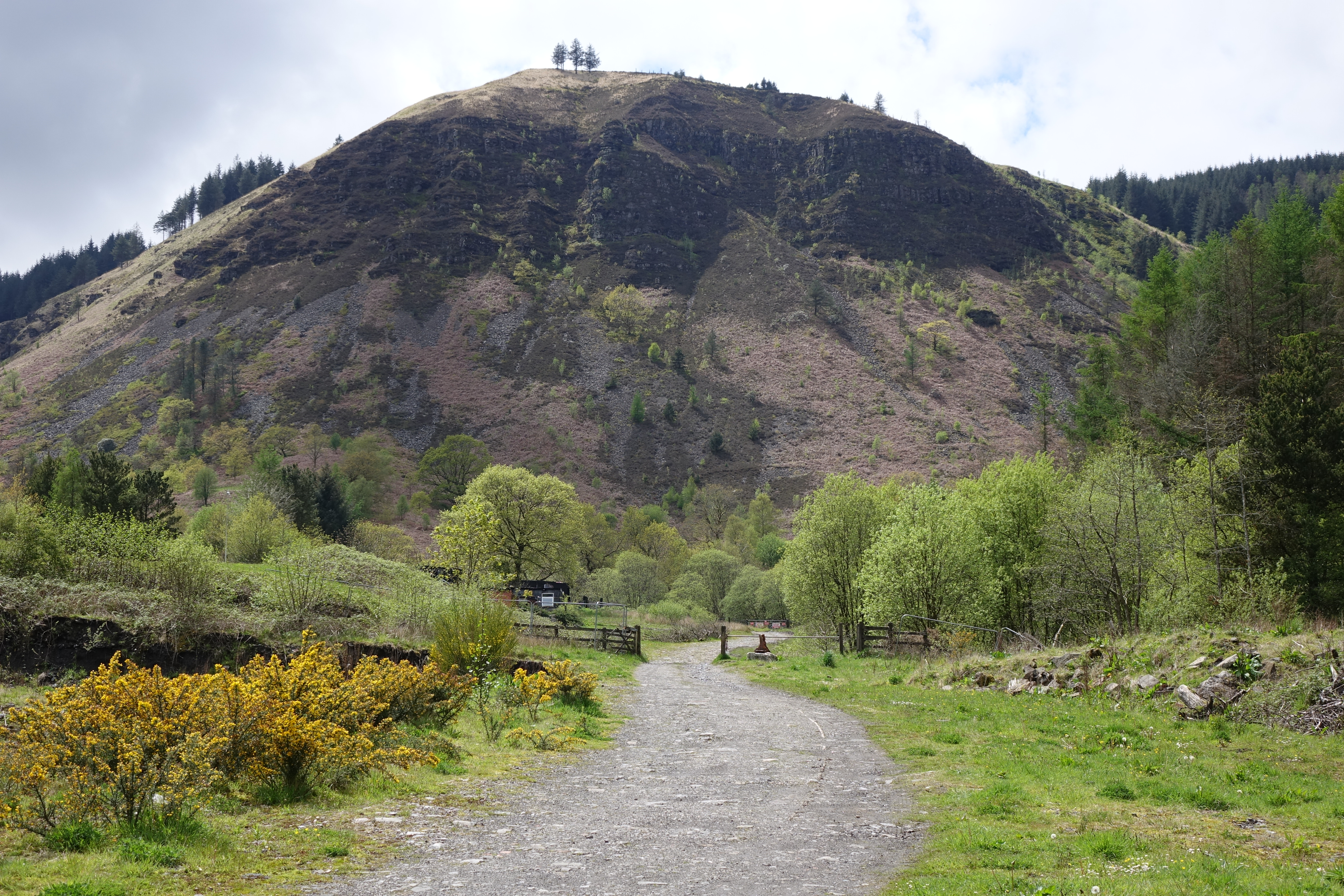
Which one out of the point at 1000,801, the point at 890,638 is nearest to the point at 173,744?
the point at 1000,801

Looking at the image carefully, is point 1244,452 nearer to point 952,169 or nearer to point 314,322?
point 314,322

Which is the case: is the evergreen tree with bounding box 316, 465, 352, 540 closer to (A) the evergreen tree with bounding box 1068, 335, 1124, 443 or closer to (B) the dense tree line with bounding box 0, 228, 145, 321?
(A) the evergreen tree with bounding box 1068, 335, 1124, 443

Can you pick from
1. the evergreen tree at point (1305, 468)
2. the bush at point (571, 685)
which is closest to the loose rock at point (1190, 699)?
the bush at point (571, 685)

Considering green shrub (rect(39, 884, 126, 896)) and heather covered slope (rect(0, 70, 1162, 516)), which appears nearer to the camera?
green shrub (rect(39, 884, 126, 896))

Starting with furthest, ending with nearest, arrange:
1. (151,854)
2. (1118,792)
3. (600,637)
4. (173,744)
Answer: (600,637) → (1118,792) → (173,744) → (151,854)

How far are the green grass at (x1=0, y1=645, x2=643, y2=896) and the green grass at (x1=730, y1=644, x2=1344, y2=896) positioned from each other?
538cm

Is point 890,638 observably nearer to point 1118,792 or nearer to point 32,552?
point 1118,792

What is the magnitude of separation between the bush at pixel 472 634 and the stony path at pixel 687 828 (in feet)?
16.0

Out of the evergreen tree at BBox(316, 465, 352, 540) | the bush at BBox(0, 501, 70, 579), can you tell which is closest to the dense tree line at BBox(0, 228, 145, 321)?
the evergreen tree at BBox(316, 465, 352, 540)

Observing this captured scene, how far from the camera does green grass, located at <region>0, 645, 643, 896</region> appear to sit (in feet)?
20.8

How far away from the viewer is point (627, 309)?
142 m

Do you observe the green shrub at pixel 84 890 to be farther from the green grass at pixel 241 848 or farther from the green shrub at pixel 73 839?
the green shrub at pixel 73 839

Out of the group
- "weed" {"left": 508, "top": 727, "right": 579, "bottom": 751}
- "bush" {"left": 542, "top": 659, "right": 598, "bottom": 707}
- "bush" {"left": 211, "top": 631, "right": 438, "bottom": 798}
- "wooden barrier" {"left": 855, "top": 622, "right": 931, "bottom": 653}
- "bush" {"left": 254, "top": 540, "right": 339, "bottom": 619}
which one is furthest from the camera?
"wooden barrier" {"left": 855, "top": 622, "right": 931, "bottom": 653}

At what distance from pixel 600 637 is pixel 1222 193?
208 metres
